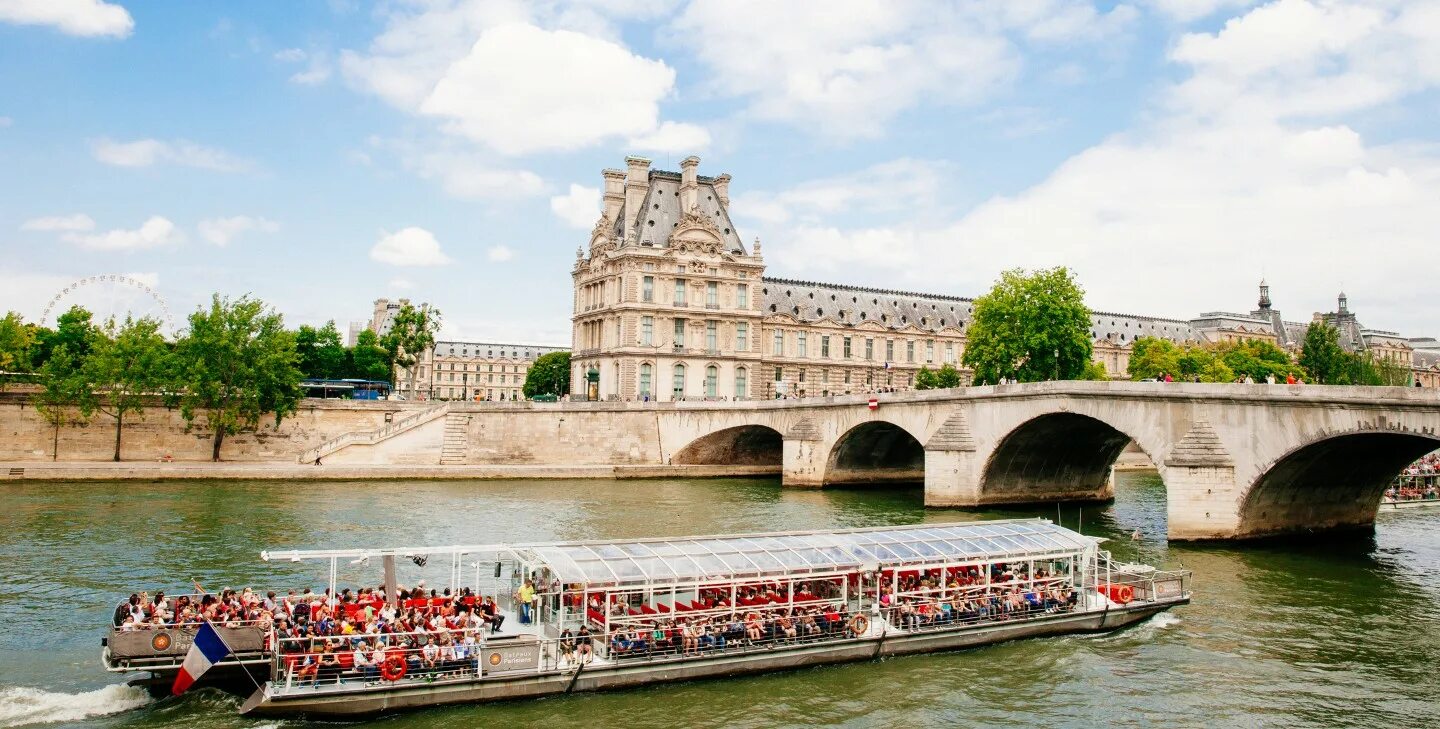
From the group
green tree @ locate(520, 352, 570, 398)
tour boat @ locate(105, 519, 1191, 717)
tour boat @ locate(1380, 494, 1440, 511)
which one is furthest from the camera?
green tree @ locate(520, 352, 570, 398)

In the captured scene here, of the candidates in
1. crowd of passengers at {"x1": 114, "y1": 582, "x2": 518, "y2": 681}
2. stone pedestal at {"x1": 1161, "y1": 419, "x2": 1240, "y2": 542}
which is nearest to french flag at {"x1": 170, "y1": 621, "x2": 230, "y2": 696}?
crowd of passengers at {"x1": 114, "y1": 582, "x2": 518, "y2": 681}

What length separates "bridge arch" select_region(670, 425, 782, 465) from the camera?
237 feet

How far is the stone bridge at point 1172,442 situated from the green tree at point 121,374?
39809 millimetres

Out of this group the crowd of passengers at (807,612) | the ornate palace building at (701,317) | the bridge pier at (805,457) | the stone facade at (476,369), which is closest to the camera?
the crowd of passengers at (807,612)

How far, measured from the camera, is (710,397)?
86.7 meters

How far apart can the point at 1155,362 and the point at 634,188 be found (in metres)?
50.0

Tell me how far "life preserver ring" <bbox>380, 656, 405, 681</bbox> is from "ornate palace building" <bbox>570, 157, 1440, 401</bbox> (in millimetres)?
63250

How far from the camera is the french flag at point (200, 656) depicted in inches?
770

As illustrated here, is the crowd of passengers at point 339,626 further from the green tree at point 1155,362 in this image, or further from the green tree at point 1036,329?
the green tree at point 1155,362

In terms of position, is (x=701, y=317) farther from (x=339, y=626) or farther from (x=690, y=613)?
(x=339, y=626)

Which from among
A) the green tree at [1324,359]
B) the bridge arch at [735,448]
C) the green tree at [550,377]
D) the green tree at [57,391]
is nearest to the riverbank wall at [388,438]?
the green tree at [57,391]

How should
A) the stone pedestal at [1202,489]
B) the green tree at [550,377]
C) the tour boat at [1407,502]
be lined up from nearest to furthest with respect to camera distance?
the stone pedestal at [1202,489]
the tour boat at [1407,502]
the green tree at [550,377]

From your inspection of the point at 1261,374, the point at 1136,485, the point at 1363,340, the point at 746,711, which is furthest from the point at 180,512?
the point at 1363,340

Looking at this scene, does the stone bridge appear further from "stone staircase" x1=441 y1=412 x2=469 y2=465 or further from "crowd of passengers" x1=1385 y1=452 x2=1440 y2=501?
"stone staircase" x1=441 y1=412 x2=469 y2=465
